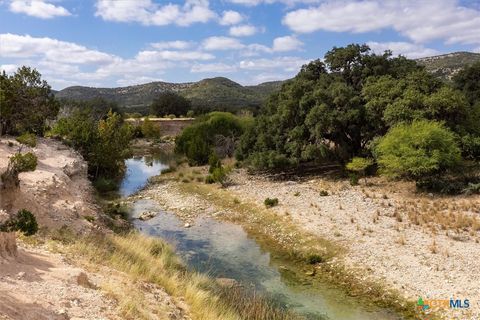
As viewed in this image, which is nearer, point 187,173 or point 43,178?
point 43,178

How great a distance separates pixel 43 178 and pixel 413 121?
76.4 ft

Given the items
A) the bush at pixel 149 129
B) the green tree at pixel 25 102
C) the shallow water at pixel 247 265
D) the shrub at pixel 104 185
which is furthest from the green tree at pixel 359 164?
the bush at pixel 149 129

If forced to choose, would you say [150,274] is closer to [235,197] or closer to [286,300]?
[286,300]

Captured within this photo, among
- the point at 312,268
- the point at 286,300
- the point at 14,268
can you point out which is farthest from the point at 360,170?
the point at 14,268

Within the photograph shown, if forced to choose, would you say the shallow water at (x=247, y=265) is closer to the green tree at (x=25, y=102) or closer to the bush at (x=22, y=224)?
the bush at (x=22, y=224)

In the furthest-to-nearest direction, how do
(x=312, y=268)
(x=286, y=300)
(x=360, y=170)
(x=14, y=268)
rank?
1. (x=360, y=170)
2. (x=312, y=268)
3. (x=286, y=300)
4. (x=14, y=268)

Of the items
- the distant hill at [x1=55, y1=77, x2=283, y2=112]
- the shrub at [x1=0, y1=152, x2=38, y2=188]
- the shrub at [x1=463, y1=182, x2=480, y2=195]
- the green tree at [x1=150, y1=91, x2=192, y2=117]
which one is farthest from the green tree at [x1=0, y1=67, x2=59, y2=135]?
the distant hill at [x1=55, y1=77, x2=283, y2=112]

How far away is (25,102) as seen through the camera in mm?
38406

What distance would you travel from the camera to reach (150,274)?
12680 millimetres

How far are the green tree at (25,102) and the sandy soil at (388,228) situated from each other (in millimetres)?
14610

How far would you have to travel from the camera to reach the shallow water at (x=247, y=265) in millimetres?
14336

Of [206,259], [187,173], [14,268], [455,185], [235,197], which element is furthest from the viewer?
[187,173]

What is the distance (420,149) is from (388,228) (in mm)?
7897

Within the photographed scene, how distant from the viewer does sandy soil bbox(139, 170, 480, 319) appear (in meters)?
15.3
